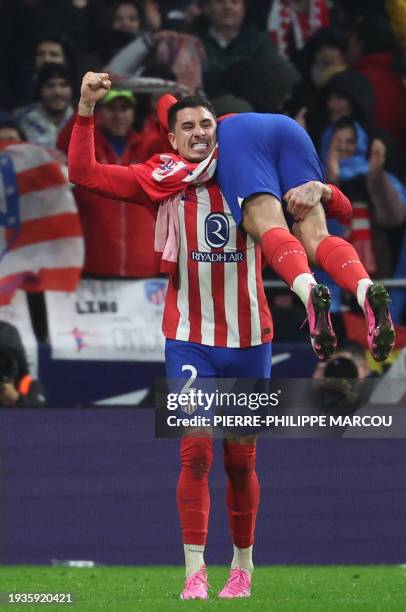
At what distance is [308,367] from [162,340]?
37.3 inches

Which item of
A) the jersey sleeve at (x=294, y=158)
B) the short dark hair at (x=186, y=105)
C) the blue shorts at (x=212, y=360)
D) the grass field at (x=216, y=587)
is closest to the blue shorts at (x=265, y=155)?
the jersey sleeve at (x=294, y=158)

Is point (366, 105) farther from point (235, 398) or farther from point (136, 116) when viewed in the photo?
point (235, 398)

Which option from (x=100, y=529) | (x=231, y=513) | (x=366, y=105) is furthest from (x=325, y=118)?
(x=231, y=513)

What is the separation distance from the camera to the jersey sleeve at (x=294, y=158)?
25.2 ft

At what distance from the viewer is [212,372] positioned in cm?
764

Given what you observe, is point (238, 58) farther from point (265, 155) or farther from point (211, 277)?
point (211, 277)

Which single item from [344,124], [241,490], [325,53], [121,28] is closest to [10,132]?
[121,28]

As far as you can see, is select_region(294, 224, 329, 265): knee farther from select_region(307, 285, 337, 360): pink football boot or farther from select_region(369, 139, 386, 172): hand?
select_region(369, 139, 386, 172): hand

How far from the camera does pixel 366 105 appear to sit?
39.1 ft

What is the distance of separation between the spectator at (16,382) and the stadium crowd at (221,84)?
0.67 metres

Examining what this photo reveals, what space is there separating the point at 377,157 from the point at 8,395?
10.6 ft

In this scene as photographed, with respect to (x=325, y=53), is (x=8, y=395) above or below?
below
